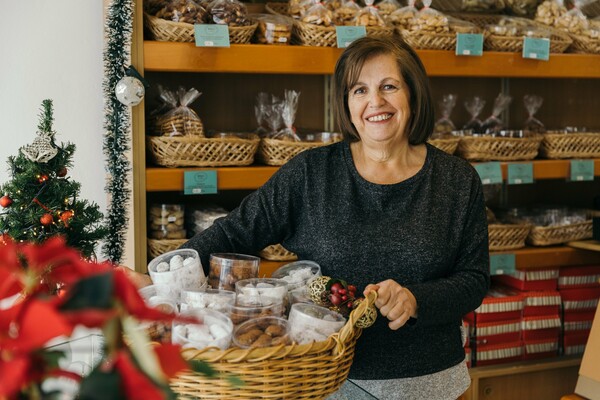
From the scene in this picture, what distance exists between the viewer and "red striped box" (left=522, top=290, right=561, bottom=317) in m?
3.04

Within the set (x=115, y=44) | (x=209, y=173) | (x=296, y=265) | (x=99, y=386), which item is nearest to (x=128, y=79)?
(x=115, y=44)

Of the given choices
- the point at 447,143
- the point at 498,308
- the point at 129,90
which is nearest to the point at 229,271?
the point at 129,90

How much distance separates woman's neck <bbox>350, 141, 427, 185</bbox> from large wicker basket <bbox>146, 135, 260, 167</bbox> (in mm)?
712

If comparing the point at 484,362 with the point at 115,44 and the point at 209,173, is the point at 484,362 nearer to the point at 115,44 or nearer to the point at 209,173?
the point at 209,173

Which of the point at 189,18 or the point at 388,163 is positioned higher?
the point at 189,18

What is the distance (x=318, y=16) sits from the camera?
8.45ft

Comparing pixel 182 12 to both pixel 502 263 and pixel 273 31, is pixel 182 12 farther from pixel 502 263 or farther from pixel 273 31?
pixel 502 263

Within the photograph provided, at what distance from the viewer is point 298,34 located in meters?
2.61

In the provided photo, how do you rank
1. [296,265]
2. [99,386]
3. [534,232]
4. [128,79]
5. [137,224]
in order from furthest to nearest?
[534,232] < [137,224] < [128,79] < [296,265] < [99,386]

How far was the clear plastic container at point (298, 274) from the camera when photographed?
1509mm

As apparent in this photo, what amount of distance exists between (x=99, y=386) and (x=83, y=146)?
2290 mm

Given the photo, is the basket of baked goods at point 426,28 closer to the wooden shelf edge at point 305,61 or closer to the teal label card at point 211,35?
the wooden shelf edge at point 305,61

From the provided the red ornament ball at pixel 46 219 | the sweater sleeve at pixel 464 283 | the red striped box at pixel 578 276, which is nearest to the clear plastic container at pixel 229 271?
the sweater sleeve at pixel 464 283

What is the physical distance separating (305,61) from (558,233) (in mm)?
1291
